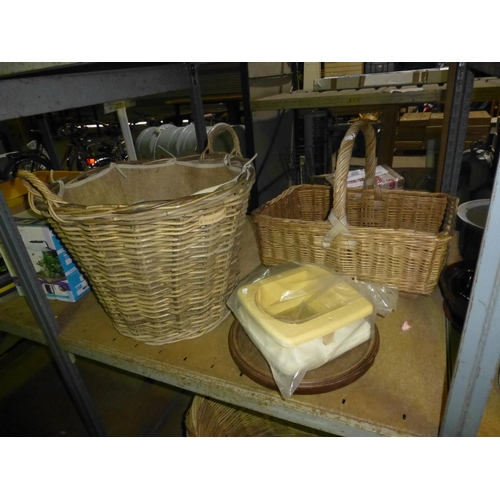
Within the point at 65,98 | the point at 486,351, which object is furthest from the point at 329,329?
the point at 65,98

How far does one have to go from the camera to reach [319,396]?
513mm

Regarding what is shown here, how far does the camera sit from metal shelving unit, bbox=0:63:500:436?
0.36 metres

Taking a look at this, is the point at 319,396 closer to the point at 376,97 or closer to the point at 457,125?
the point at 457,125

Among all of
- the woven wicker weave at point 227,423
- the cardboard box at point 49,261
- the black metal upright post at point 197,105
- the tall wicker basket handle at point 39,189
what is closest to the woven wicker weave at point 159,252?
the tall wicker basket handle at point 39,189

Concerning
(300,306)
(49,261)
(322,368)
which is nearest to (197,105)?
(49,261)

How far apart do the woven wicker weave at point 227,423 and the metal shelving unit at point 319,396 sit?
0.71 feet

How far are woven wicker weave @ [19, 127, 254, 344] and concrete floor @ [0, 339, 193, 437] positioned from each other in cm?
68

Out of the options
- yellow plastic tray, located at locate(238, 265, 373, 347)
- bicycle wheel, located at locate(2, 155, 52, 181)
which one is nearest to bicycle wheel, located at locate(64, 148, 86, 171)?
bicycle wheel, located at locate(2, 155, 52, 181)

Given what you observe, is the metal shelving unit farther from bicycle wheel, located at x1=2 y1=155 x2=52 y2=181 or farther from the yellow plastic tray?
bicycle wheel, located at x1=2 y1=155 x2=52 y2=181

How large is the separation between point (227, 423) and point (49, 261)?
61cm

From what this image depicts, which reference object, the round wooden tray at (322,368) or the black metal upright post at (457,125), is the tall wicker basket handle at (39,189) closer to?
the round wooden tray at (322,368)

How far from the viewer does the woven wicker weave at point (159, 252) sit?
471 mm

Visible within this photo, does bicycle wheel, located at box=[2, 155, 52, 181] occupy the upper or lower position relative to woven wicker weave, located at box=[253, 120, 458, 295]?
lower

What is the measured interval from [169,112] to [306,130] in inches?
112
